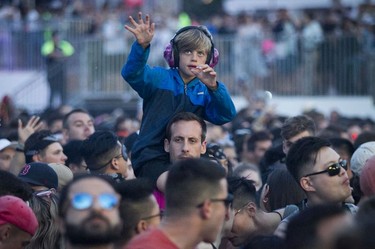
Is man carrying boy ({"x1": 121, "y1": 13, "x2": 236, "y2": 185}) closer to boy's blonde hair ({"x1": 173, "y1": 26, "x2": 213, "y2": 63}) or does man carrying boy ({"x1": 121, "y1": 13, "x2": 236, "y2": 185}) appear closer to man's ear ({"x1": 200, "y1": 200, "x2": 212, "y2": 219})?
boy's blonde hair ({"x1": 173, "y1": 26, "x2": 213, "y2": 63})

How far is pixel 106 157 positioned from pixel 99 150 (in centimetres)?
9

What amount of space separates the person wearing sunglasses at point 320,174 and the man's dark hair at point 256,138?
5078mm

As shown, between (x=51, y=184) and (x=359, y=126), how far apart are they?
924cm

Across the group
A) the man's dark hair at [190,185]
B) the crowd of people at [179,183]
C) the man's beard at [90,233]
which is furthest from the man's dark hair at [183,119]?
the man's beard at [90,233]

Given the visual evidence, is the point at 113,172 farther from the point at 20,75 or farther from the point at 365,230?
the point at 20,75

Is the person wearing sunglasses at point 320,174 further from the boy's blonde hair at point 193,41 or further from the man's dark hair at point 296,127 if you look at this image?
the man's dark hair at point 296,127

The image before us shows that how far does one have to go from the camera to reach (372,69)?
2802 centimetres

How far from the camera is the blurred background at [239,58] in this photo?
27.8 metres

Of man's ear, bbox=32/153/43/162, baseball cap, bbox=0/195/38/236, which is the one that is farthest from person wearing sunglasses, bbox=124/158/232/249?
man's ear, bbox=32/153/43/162

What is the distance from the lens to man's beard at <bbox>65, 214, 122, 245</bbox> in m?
6.05

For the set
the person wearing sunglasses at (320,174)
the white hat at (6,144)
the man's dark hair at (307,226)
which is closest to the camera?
the man's dark hair at (307,226)

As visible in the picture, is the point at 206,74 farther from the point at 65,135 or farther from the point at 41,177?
the point at 65,135

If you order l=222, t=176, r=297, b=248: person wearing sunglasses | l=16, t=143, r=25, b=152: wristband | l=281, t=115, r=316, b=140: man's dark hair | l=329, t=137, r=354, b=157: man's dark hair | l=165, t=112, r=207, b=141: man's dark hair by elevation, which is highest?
l=165, t=112, r=207, b=141: man's dark hair

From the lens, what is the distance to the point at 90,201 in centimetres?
617
